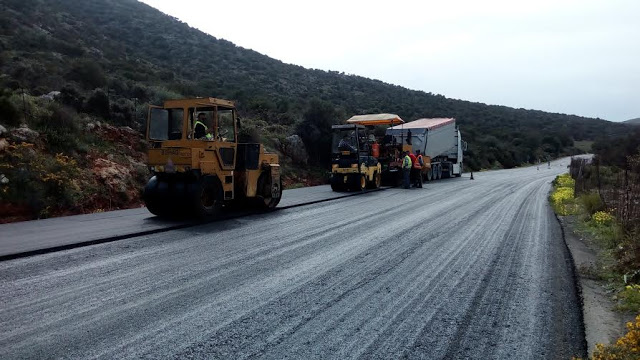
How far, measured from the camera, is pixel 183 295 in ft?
17.9

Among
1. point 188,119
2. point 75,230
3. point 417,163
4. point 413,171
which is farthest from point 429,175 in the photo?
point 75,230

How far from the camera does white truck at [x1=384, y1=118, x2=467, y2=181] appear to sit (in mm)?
26766

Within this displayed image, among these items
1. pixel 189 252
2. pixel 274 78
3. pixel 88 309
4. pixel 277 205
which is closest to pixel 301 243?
pixel 189 252

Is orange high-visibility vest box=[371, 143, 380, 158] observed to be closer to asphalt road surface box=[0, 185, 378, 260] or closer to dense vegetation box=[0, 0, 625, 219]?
dense vegetation box=[0, 0, 625, 219]

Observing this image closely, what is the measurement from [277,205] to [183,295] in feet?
27.8

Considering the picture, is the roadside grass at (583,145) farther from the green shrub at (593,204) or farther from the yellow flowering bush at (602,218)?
the yellow flowering bush at (602,218)

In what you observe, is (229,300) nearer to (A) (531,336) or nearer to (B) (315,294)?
(B) (315,294)

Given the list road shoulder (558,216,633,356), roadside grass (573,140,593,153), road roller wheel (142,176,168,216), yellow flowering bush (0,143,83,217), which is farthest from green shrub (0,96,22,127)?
roadside grass (573,140,593,153)

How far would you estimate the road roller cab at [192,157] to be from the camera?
10977 mm

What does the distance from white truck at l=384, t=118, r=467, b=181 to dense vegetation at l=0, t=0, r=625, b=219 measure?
14.1ft

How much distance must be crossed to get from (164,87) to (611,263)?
80.7 feet

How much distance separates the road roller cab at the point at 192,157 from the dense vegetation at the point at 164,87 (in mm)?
4989

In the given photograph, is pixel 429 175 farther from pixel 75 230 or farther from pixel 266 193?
pixel 75 230

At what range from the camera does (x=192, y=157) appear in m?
10.9
